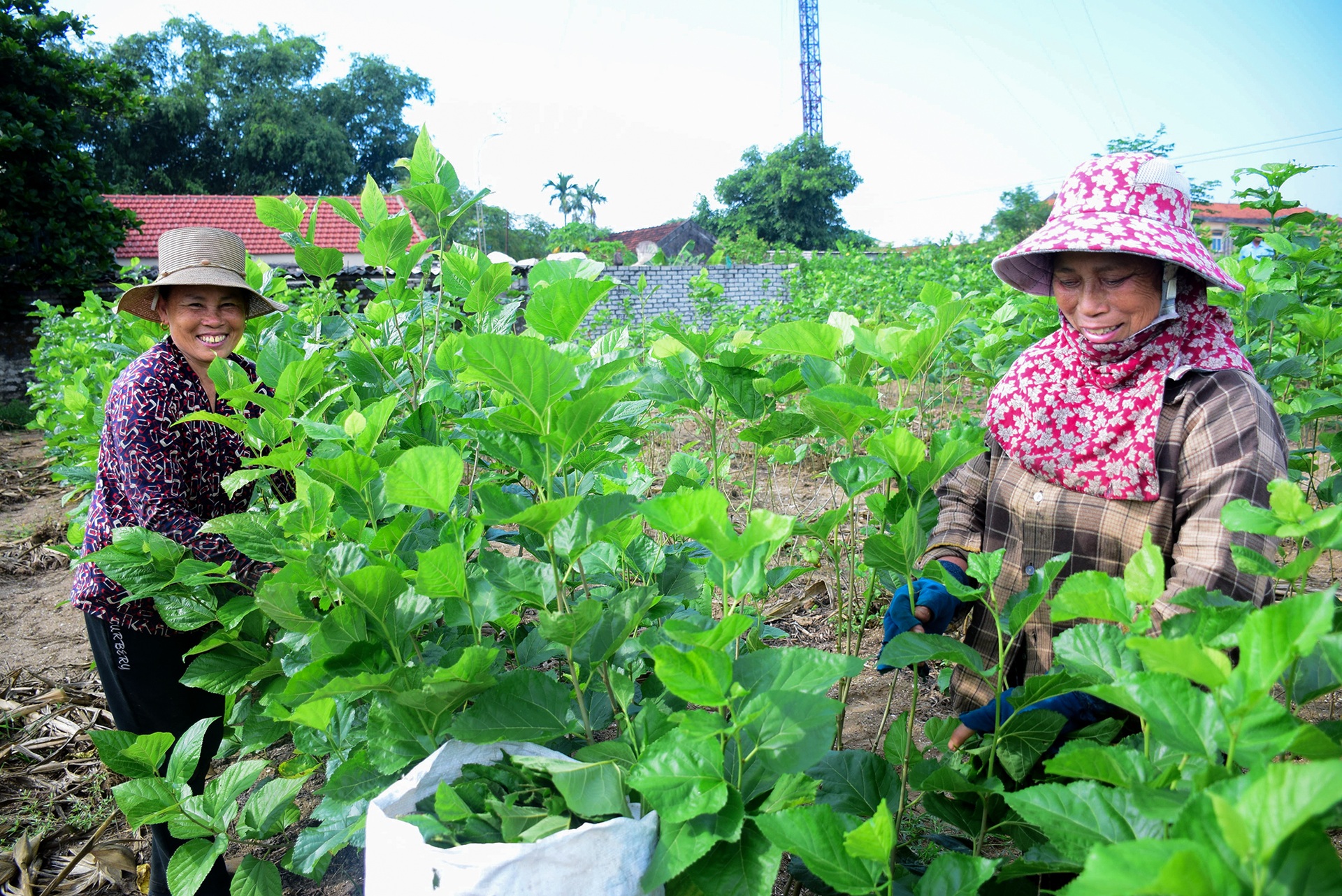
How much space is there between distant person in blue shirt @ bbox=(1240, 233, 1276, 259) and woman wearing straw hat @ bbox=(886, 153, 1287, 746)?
→ 1967 millimetres

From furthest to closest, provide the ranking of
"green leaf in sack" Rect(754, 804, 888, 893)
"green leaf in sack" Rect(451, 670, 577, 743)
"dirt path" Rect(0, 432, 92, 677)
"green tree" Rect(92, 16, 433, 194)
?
"green tree" Rect(92, 16, 433, 194) < "dirt path" Rect(0, 432, 92, 677) < "green leaf in sack" Rect(451, 670, 577, 743) < "green leaf in sack" Rect(754, 804, 888, 893)

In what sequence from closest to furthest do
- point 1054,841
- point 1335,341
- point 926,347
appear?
point 1054,841, point 926,347, point 1335,341

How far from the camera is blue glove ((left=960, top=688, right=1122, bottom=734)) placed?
1.26 metres

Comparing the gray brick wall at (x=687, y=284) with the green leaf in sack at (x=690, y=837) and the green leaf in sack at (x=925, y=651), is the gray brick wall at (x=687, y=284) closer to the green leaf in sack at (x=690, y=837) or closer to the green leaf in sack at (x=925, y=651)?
the green leaf in sack at (x=925, y=651)

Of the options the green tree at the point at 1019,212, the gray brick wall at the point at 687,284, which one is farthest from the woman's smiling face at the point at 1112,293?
the green tree at the point at 1019,212

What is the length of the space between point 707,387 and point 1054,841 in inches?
38.0

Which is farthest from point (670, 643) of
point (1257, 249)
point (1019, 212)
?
point (1019, 212)

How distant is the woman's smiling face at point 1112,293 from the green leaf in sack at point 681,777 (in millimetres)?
1136

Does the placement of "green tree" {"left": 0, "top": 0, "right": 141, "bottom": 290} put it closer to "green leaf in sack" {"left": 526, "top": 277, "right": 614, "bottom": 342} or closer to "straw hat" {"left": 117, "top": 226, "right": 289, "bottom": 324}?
"straw hat" {"left": 117, "top": 226, "right": 289, "bottom": 324}

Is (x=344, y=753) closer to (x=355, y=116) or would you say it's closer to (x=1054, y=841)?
(x=1054, y=841)

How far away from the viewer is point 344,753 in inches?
51.5

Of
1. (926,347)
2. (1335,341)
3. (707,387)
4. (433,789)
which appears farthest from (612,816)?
(1335,341)

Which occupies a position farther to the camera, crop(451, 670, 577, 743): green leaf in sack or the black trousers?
the black trousers

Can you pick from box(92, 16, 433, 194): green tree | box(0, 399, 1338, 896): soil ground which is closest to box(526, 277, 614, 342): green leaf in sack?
box(0, 399, 1338, 896): soil ground
